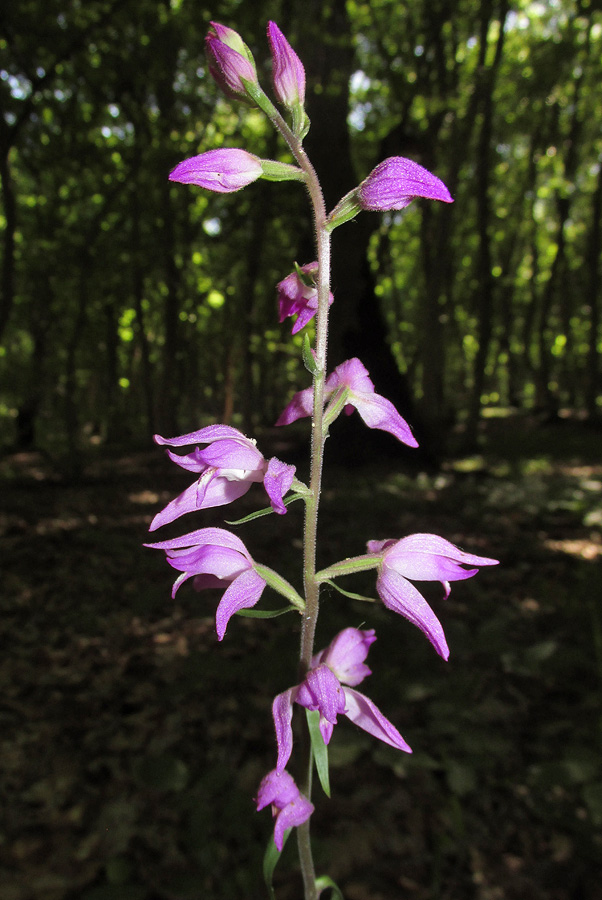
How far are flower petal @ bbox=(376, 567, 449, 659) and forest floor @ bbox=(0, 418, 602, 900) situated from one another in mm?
1271

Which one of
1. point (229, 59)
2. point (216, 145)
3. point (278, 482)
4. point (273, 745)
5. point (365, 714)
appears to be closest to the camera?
point (278, 482)

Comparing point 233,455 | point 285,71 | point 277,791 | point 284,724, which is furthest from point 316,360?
point 277,791

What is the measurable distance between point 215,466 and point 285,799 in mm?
621

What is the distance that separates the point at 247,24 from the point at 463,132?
4.02m

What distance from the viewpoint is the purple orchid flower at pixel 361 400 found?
1067mm

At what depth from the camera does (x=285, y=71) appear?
103 cm

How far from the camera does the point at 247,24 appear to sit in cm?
590

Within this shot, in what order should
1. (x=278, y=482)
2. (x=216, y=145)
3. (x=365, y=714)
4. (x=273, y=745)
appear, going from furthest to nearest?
(x=216, y=145), (x=273, y=745), (x=365, y=714), (x=278, y=482)

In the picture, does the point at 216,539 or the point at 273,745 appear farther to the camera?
the point at 273,745

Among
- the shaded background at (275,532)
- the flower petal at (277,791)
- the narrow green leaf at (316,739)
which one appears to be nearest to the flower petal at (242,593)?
the narrow green leaf at (316,739)

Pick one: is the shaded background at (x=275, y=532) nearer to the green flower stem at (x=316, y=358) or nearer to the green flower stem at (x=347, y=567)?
the green flower stem at (x=316, y=358)

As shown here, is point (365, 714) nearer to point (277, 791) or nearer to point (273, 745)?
point (277, 791)

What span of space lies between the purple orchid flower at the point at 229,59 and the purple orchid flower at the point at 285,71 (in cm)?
4

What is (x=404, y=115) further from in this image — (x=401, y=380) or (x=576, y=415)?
(x=576, y=415)
